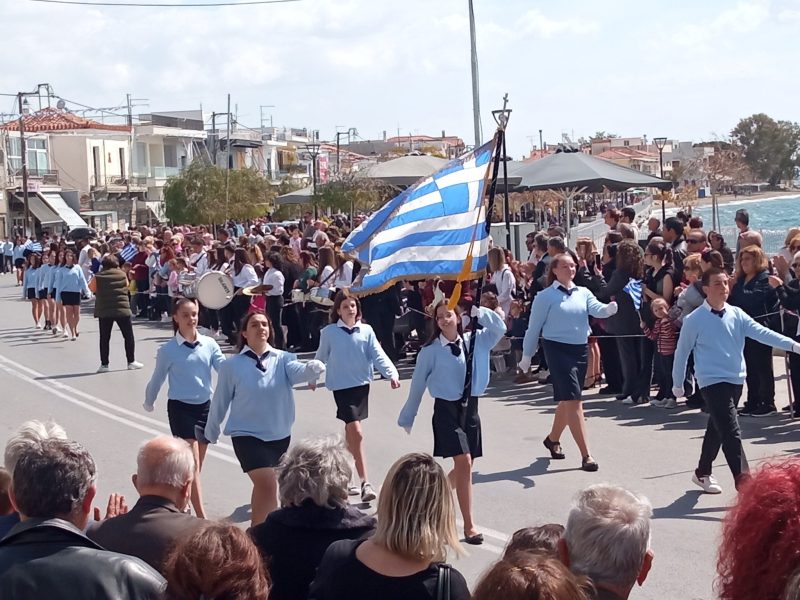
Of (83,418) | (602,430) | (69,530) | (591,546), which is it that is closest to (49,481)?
(69,530)

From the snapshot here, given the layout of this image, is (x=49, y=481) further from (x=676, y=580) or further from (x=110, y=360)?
(x=110, y=360)

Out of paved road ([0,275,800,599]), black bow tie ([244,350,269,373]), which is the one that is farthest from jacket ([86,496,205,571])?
black bow tie ([244,350,269,373])

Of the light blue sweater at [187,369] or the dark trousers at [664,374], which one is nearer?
the light blue sweater at [187,369]

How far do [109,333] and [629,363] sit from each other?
8013 mm

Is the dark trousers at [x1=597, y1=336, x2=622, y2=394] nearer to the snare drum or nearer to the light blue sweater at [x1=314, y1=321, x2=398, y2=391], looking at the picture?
the light blue sweater at [x1=314, y1=321, x2=398, y2=391]

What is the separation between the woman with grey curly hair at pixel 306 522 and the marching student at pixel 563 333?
5.33 m

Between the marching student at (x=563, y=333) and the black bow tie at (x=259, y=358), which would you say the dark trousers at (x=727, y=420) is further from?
the black bow tie at (x=259, y=358)

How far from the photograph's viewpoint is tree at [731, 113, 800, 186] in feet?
342

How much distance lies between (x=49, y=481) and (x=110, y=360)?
14.9 metres

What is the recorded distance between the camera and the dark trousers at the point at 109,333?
17016mm

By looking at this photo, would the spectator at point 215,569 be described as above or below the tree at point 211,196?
below

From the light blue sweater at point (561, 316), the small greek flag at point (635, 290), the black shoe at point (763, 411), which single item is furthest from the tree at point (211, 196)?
the light blue sweater at point (561, 316)

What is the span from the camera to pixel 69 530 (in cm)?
413

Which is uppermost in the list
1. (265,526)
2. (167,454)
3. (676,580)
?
(167,454)
